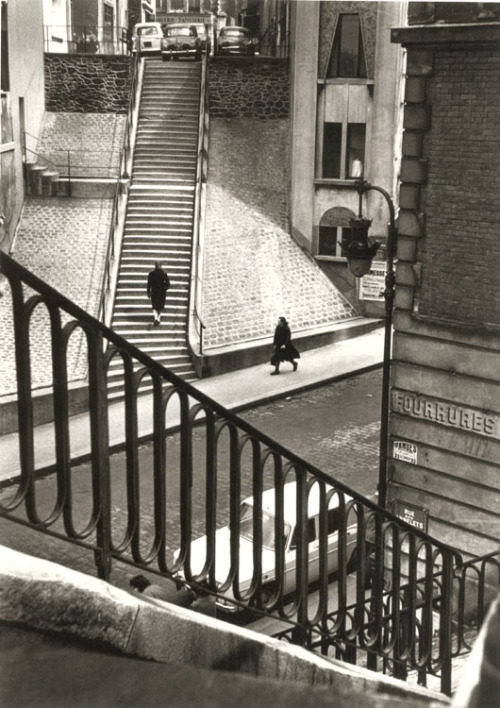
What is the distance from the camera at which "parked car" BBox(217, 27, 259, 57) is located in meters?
25.6

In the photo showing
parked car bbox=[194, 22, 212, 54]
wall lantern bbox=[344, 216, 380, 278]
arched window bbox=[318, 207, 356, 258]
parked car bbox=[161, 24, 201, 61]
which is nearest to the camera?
wall lantern bbox=[344, 216, 380, 278]

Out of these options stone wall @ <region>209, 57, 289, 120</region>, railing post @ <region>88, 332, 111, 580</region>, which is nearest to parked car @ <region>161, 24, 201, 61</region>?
stone wall @ <region>209, 57, 289, 120</region>

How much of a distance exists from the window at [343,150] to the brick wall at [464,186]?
12779 mm

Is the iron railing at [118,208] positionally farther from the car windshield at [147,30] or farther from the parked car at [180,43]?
the car windshield at [147,30]

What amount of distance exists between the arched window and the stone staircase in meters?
3.74

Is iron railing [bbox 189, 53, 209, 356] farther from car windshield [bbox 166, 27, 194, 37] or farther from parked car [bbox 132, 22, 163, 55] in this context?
parked car [bbox 132, 22, 163, 55]

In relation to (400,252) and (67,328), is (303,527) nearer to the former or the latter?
(67,328)

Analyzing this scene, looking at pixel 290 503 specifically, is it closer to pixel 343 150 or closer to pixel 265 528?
pixel 265 528

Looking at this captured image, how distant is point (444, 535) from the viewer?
34.2 feet

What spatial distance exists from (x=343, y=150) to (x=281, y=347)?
22.6ft

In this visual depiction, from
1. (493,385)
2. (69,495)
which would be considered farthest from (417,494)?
(69,495)

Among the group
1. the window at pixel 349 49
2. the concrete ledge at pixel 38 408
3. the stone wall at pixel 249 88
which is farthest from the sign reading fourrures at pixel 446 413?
the stone wall at pixel 249 88

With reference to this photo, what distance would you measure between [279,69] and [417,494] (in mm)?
16960

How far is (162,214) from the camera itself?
21.1m
